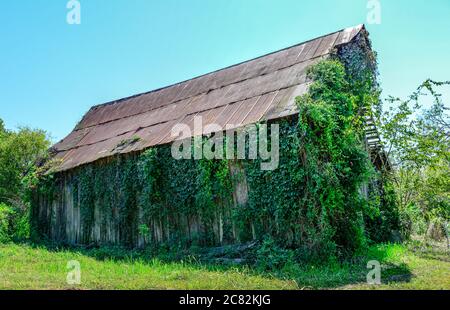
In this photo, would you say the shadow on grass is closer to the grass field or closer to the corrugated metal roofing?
the grass field

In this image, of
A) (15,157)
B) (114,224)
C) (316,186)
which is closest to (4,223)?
(114,224)

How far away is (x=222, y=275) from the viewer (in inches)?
305

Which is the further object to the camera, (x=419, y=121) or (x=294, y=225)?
(x=419, y=121)

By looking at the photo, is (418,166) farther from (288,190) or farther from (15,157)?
(15,157)

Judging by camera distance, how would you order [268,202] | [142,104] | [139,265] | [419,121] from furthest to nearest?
[142,104], [419,121], [268,202], [139,265]

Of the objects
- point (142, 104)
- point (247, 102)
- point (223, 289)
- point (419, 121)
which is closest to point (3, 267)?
point (223, 289)

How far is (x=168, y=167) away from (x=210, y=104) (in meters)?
2.89

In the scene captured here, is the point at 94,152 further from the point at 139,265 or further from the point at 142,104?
the point at 139,265

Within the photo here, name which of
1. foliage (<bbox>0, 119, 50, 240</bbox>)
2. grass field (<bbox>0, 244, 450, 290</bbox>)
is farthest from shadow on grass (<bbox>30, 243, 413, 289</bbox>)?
foliage (<bbox>0, 119, 50, 240</bbox>)

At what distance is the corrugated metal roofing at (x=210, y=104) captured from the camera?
36.8ft

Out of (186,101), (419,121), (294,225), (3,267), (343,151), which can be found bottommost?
(3,267)

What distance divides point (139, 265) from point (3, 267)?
3.18m

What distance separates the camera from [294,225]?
921cm
